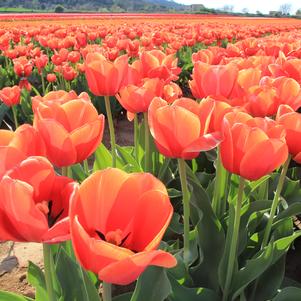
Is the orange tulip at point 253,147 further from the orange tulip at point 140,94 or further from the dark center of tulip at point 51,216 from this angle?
the orange tulip at point 140,94

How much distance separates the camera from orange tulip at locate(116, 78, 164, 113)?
5.79 feet

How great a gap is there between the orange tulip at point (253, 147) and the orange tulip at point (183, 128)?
4cm

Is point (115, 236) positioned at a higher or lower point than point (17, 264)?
higher

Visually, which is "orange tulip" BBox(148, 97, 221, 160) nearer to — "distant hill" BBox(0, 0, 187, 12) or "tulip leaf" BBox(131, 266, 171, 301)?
"tulip leaf" BBox(131, 266, 171, 301)

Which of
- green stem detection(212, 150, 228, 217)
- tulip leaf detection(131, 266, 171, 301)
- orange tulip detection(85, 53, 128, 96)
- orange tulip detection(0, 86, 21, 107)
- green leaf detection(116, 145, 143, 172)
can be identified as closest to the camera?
tulip leaf detection(131, 266, 171, 301)

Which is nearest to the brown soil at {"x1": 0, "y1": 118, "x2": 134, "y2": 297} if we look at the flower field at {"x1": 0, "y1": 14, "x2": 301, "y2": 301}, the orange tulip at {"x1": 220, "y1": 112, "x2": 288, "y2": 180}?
the flower field at {"x1": 0, "y1": 14, "x2": 301, "y2": 301}

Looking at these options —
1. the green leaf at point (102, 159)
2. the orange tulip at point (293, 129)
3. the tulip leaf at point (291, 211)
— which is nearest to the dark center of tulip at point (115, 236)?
the orange tulip at point (293, 129)

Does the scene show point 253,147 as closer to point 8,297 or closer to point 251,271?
point 251,271

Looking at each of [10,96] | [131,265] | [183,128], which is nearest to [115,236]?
[131,265]

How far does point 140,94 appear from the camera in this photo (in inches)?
69.7

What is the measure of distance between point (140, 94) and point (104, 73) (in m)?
0.18

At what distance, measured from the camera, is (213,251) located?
5.70 ft

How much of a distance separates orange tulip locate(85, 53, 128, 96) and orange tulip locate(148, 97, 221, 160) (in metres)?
0.62

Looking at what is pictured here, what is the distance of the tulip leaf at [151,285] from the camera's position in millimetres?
1219
